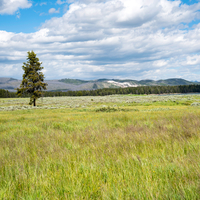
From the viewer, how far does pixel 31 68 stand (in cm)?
3950

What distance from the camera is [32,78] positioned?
129ft

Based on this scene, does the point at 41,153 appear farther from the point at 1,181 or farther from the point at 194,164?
the point at 194,164

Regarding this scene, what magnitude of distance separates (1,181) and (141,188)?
8.56 feet

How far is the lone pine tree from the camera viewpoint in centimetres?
3900

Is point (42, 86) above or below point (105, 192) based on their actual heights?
above

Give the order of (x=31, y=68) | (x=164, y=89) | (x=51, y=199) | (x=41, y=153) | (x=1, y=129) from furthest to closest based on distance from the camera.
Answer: (x=164, y=89), (x=31, y=68), (x=1, y=129), (x=41, y=153), (x=51, y=199)

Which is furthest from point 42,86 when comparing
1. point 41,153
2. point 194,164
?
point 194,164

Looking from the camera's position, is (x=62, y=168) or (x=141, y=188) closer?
(x=141, y=188)

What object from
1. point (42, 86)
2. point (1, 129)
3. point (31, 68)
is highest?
point (31, 68)

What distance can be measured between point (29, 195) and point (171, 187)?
2238 mm

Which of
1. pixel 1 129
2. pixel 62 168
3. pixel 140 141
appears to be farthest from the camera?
pixel 1 129

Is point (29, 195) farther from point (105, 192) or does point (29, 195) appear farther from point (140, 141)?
point (140, 141)

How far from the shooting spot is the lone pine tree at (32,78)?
39.0 meters

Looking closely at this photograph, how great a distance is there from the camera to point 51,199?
100 inches
